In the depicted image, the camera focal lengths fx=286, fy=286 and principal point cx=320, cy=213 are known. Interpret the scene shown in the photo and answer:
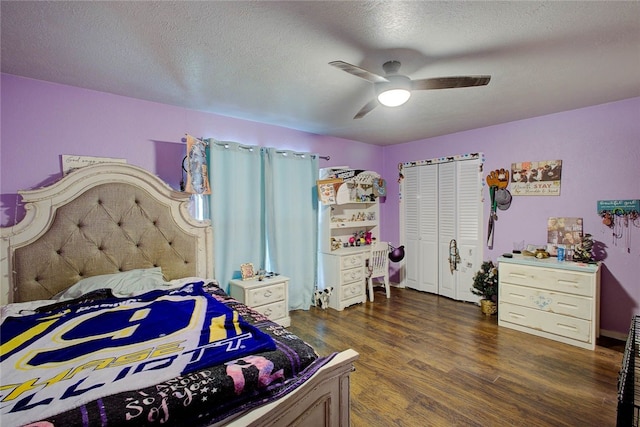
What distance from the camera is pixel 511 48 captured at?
1791 mm

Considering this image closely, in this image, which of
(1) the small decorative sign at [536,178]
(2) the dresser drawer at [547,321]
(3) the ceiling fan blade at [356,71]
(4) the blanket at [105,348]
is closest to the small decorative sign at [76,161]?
(4) the blanket at [105,348]

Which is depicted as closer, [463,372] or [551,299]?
[463,372]

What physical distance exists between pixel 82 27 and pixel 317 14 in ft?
4.15

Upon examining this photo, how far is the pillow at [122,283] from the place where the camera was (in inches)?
79.0

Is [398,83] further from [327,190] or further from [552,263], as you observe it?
[552,263]

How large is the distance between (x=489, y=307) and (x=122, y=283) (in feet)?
12.3

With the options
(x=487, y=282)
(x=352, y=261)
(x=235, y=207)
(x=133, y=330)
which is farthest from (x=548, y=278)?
A: (x=133, y=330)

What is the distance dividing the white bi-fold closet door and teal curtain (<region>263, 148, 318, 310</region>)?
5.42 feet

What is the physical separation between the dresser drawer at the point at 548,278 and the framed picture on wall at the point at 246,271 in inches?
108

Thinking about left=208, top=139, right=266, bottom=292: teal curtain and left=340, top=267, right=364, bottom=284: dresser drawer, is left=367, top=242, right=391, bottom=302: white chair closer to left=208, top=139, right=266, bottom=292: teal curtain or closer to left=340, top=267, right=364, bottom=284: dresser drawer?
left=340, top=267, right=364, bottom=284: dresser drawer

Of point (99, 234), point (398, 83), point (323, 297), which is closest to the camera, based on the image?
point (398, 83)

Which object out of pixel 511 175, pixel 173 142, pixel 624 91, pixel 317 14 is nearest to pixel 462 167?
pixel 511 175

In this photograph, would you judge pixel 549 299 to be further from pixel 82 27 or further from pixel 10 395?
pixel 82 27

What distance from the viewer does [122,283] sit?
2.15m
